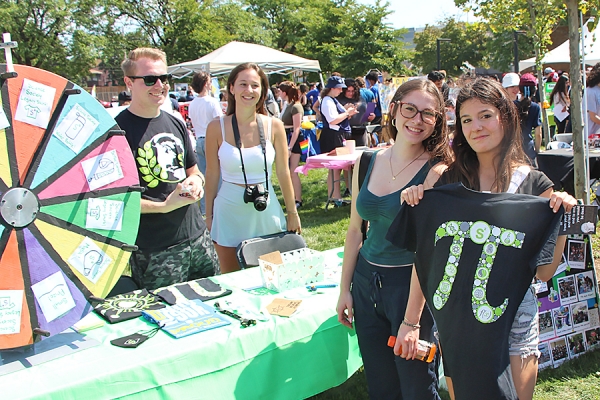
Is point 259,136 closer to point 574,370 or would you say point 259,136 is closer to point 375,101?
point 574,370

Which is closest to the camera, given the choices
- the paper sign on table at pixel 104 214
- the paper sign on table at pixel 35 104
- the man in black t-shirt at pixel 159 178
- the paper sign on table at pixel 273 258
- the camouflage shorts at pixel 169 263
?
the paper sign on table at pixel 35 104

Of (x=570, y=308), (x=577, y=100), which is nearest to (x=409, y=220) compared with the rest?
(x=570, y=308)

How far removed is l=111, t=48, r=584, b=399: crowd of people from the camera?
1689 millimetres

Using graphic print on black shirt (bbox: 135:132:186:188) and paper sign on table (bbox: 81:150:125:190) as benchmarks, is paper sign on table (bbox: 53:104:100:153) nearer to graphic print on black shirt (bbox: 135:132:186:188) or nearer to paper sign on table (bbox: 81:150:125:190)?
paper sign on table (bbox: 81:150:125:190)

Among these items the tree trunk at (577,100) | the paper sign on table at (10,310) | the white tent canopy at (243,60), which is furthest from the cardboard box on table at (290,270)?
the white tent canopy at (243,60)

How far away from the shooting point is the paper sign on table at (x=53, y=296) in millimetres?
1855

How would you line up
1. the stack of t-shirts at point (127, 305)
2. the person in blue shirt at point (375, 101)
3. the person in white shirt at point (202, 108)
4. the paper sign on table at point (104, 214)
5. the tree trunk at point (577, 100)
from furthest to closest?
the person in blue shirt at point (375, 101) < the person in white shirt at point (202, 108) < the tree trunk at point (577, 100) < the stack of t-shirts at point (127, 305) < the paper sign on table at point (104, 214)

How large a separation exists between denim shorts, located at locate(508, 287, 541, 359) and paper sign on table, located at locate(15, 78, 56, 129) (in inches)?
66.3

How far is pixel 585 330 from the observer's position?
3.30m

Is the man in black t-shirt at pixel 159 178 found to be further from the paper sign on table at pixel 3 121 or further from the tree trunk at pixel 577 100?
the tree trunk at pixel 577 100

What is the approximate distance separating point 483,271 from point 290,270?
3.87 ft

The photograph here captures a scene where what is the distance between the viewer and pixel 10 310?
1779mm

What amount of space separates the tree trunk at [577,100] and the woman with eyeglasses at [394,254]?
182 cm

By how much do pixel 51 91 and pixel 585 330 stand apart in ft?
10.4
